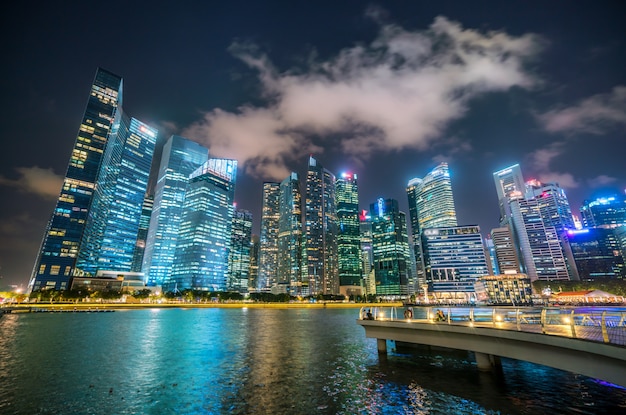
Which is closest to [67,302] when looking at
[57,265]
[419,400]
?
[57,265]

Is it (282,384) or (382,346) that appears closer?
(282,384)

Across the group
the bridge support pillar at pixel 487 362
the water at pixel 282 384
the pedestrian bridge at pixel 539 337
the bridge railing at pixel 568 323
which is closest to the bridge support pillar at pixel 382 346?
the pedestrian bridge at pixel 539 337

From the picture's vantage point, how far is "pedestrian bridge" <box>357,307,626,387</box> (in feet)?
43.7

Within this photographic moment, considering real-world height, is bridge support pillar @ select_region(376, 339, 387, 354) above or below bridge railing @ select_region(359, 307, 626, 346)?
below

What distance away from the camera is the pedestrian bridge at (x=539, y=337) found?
13.3m

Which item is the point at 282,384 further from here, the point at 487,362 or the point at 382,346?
the point at 487,362

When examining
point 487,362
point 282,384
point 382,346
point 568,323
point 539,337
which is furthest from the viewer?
point 382,346

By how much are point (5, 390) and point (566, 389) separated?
128 feet

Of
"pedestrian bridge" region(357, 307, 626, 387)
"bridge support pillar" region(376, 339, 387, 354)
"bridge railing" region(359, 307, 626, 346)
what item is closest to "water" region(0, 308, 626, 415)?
"bridge support pillar" region(376, 339, 387, 354)

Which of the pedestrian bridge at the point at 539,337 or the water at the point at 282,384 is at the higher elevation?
the pedestrian bridge at the point at 539,337

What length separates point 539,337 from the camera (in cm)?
1669

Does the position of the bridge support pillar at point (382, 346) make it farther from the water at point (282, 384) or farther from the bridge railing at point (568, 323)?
the bridge railing at point (568, 323)

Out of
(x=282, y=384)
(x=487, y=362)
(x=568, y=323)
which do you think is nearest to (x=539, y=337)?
(x=568, y=323)

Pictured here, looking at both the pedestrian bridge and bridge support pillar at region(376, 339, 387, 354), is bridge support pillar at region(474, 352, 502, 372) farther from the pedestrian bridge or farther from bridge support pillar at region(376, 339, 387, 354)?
bridge support pillar at region(376, 339, 387, 354)
